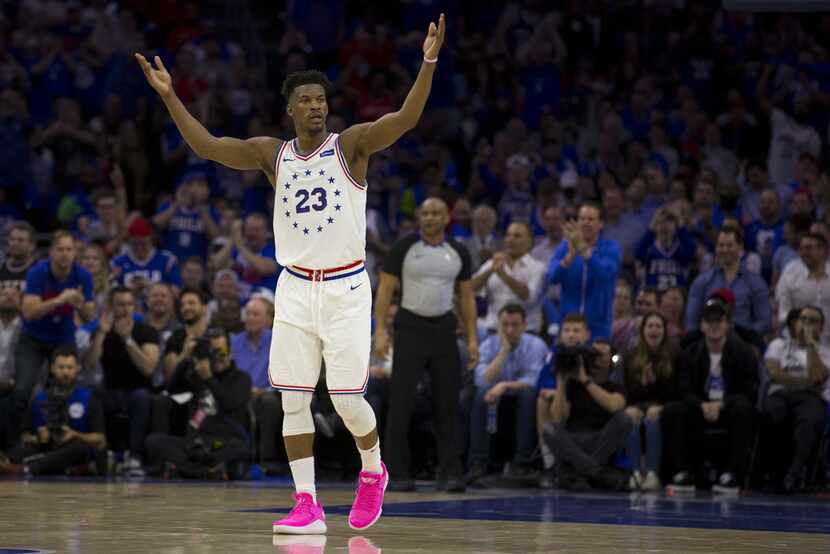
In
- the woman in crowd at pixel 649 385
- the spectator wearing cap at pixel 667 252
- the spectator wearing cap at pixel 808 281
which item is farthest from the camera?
the spectator wearing cap at pixel 667 252

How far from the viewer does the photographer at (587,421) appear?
12.3 m

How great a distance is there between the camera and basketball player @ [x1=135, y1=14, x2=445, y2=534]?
7668mm

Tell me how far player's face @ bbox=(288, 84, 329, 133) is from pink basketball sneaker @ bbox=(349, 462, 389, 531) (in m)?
1.90

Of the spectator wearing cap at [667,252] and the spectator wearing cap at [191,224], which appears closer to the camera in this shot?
the spectator wearing cap at [667,252]

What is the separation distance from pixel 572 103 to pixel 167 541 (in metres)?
12.9

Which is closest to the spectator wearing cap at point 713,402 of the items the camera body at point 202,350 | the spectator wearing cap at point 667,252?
the spectator wearing cap at point 667,252

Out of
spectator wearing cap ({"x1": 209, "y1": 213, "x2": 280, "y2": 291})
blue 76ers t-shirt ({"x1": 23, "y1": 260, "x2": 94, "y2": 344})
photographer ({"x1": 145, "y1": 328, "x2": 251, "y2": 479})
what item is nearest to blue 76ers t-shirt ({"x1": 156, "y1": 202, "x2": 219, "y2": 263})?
spectator wearing cap ({"x1": 209, "y1": 213, "x2": 280, "y2": 291})

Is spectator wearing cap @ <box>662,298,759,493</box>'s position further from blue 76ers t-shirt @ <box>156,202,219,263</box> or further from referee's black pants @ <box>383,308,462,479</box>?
blue 76ers t-shirt @ <box>156,202,219,263</box>

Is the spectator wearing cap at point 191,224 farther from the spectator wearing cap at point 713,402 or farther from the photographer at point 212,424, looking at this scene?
the spectator wearing cap at point 713,402

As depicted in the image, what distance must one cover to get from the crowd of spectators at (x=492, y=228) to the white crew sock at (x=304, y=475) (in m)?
4.63

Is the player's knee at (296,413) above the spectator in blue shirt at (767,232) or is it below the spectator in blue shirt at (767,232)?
below

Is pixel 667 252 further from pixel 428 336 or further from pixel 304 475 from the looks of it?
pixel 304 475

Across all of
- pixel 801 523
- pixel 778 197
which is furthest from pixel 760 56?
pixel 801 523

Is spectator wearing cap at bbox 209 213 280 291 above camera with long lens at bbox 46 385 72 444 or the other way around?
above
